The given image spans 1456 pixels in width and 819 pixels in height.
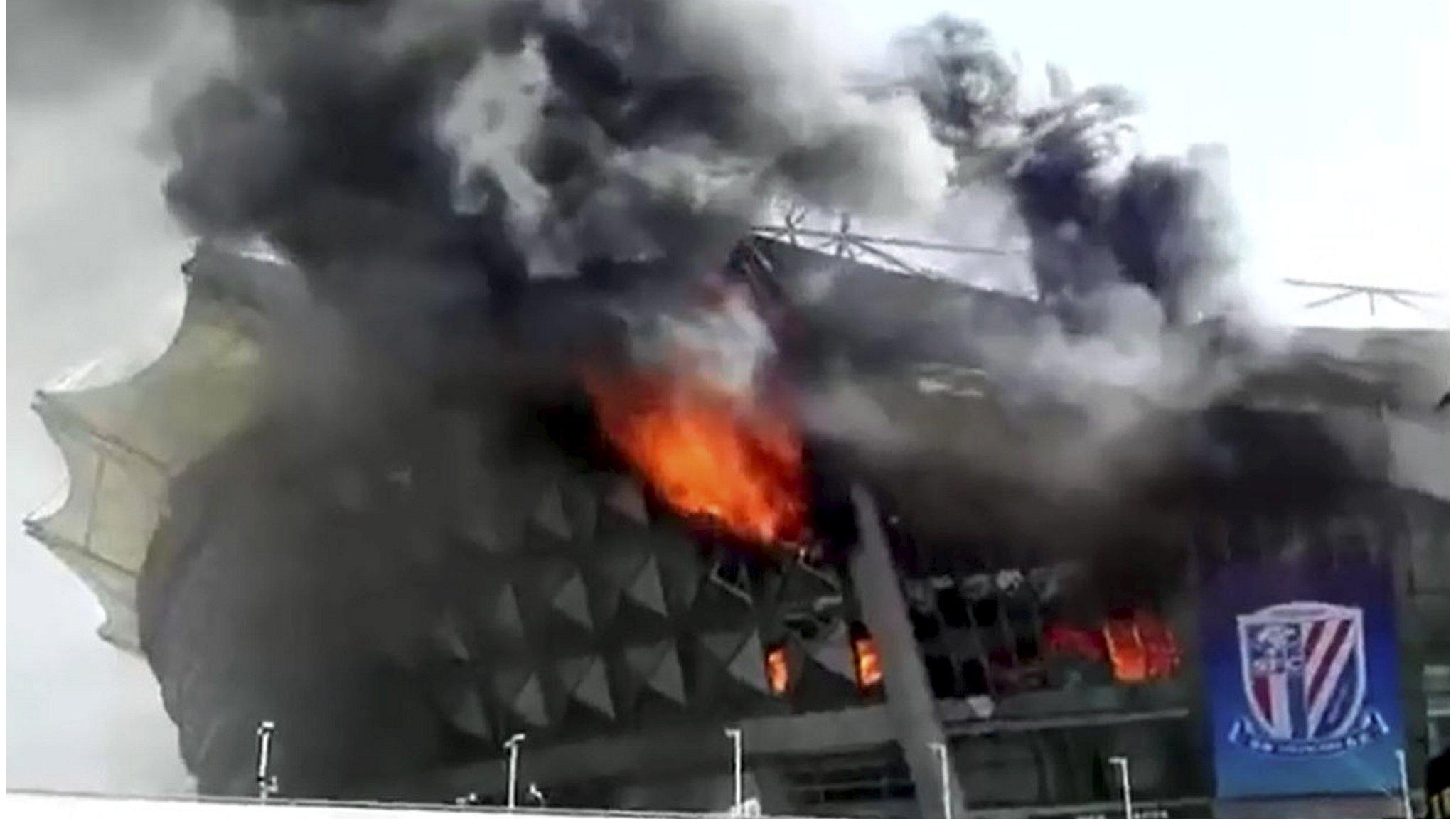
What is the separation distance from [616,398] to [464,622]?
0.29 m

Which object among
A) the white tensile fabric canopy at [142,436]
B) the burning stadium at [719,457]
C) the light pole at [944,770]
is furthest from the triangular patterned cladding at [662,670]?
the white tensile fabric canopy at [142,436]

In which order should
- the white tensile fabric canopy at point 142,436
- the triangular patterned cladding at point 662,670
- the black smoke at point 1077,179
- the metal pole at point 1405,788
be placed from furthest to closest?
the white tensile fabric canopy at point 142,436 → the triangular patterned cladding at point 662,670 → the black smoke at point 1077,179 → the metal pole at point 1405,788

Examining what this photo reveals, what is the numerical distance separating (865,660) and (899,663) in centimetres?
3

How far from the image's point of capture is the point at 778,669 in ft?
6.88

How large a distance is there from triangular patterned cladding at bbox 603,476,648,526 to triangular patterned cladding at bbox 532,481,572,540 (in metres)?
0.05

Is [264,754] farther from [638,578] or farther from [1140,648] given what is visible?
[1140,648]

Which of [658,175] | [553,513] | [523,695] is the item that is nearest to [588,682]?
[523,695]

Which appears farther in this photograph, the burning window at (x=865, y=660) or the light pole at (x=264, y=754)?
the light pole at (x=264, y=754)

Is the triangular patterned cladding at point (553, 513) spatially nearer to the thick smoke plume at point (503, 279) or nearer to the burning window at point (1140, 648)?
the thick smoke plume at point (503, 279)

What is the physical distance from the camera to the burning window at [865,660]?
2066mm

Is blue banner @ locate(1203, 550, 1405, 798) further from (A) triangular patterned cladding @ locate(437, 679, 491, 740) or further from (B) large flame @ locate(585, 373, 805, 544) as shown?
(A) triangular patterned cladding @ locate(437, 679, 491, 740)

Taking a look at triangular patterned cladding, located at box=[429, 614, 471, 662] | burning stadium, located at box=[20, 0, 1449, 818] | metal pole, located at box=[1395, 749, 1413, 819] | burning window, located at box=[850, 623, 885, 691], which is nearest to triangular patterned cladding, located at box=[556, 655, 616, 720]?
burning stadium, located at box=[20, 0, 1449, 818]

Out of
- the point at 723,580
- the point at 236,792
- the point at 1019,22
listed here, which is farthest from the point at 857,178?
the point at 236,792

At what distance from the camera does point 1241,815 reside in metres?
1.96
